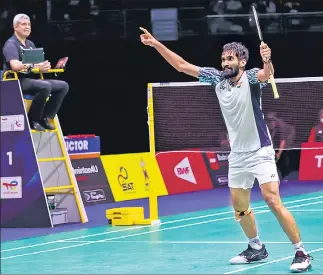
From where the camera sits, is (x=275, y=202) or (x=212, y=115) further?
(x=212, y=115)

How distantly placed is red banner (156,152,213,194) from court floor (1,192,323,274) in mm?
4401

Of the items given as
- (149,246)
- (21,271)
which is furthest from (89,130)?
(21,271)

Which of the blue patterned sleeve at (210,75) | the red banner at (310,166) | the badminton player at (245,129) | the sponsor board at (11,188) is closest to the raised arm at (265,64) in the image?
the badminton player at (245,129)

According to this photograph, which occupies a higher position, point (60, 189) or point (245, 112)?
point (245, 112)

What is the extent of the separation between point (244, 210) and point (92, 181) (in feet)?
28.4

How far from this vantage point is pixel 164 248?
12914 millimetres

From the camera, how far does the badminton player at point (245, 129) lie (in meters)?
10.6

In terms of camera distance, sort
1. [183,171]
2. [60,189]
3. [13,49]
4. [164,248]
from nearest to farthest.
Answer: [164,248]
[13,49]
[60,189]
[183,171]

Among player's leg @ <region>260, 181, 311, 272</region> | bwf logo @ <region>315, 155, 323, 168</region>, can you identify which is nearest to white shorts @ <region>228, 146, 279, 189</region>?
player's leg @ <region>260, 181, 311, 272</region>

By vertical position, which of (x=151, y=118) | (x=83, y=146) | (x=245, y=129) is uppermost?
(x=245, y=129)

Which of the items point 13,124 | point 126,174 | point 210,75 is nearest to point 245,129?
point 210,75

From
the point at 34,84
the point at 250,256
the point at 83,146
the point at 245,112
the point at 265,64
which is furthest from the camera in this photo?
the point at 83,146

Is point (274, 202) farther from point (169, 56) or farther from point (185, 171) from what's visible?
point (185, 171)

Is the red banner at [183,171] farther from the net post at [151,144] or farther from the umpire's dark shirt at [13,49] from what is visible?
the umpire's dark shirt at [13,49]
